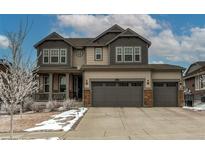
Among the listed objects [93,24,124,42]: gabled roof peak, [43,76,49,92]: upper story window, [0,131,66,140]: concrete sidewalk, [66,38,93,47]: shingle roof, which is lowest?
[0,131,66,140]: concrete sidewalk

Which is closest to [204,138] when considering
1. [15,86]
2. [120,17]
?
[15,86]

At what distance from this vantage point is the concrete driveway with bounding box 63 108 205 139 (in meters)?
12.0

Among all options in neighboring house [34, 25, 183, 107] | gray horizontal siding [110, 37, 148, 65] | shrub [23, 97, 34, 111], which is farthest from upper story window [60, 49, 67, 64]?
shrub [23, 97, 34, 111]

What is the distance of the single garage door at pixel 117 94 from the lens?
920 inches

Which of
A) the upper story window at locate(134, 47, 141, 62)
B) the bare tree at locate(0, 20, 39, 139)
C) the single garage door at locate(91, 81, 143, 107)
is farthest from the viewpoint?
the upper story window at locate(134, 47, 141, 62)

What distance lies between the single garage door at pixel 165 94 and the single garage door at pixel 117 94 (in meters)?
1.27

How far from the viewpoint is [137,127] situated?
14.3 m

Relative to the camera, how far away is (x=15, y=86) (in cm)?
1130

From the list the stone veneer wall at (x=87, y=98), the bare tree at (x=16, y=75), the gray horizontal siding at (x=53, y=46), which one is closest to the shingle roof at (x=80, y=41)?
the gray horizontal siding at (x=53, y=46)

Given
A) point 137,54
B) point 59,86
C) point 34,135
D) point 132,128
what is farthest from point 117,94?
point 34,135

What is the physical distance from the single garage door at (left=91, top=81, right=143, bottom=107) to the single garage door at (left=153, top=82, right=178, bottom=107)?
1269mm

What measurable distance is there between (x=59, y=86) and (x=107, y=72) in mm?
4477

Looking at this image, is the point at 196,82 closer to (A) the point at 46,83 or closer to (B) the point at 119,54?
(B) the point at 119,54

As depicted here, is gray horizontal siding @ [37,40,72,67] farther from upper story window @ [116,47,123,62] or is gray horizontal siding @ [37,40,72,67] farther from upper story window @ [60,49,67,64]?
upper story window @ [116,47,123,62]
